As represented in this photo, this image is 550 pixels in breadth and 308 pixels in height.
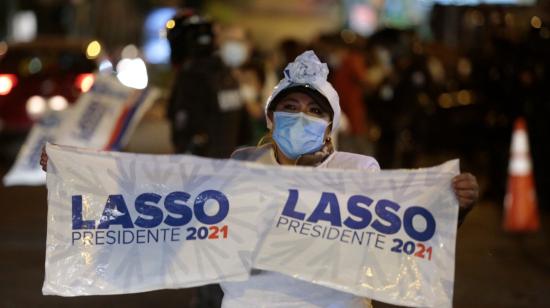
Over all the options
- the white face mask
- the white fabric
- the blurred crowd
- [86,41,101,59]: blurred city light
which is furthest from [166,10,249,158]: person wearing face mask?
[86,41,101,59]: blurred city light

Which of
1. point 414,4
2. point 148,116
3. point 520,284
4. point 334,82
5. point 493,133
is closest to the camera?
point 520,284

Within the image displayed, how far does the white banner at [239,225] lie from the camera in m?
3.93

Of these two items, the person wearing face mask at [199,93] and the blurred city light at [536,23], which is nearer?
the person wearing face mask at [199,93]

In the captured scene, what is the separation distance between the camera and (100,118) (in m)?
8.31

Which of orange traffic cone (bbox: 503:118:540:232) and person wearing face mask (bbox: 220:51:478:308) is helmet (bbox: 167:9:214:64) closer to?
person wearing face mask (bbox: 220:51:478:308)

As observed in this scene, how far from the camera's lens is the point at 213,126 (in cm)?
824

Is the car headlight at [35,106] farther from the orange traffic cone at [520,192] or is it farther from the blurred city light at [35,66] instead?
the orange traffic cone at [520,192]

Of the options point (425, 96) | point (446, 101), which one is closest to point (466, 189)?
point (425, 96)

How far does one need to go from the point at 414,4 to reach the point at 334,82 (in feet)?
87.3

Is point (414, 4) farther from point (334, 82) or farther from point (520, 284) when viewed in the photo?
point (520, 284)

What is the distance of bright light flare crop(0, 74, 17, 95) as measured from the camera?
664 inches

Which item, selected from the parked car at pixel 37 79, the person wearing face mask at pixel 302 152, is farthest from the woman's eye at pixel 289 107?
the parked car at pixel 37 79

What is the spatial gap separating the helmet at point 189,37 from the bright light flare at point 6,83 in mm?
9120

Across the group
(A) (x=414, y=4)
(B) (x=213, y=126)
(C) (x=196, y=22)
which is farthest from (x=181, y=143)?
(A) (x=414, y=4)
